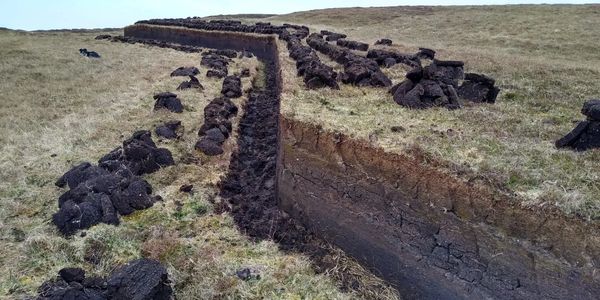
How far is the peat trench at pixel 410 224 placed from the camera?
528cm

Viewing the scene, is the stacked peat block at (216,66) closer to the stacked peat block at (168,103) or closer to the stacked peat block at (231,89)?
the stacked peat block at (231,89)

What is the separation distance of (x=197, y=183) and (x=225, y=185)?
1.93 ft

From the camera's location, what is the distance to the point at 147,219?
8766mm

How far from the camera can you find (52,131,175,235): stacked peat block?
823cm

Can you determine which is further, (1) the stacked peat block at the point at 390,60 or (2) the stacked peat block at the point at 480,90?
(1) the stacked peat block at the point at 390,60

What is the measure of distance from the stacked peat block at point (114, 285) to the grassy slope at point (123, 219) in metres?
0.57

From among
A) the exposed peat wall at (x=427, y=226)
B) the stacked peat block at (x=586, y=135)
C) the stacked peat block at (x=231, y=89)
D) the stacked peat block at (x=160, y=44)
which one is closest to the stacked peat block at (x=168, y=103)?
the stacked peat block at (x=231, y=89)

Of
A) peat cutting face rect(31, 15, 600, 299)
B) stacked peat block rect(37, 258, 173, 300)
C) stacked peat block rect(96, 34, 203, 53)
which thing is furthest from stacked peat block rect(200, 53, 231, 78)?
stacked peat block rect(37, 258, 173, 300)

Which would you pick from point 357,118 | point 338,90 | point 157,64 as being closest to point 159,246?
point 357,118

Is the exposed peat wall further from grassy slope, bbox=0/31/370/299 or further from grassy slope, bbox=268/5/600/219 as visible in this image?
grassy slope, bbox=0/31/370/299

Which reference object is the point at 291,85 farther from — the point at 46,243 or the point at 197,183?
the point at 46,243

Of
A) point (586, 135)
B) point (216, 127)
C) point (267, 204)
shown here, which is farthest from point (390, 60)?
point (586, 135)

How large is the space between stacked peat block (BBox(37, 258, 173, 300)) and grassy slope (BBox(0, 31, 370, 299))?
1.86ft

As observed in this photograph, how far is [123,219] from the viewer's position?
8.70 meters
